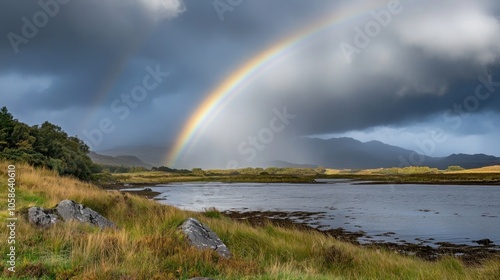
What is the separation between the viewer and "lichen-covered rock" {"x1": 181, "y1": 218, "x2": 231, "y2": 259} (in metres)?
11.3

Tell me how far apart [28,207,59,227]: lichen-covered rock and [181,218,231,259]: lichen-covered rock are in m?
3.96

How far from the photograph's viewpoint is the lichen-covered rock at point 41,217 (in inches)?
458

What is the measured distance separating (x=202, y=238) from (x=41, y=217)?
16.3 ft

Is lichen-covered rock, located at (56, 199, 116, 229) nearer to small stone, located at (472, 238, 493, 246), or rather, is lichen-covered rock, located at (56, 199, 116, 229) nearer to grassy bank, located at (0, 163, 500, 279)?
grassy bank, located at (0, 163, 500, 279)

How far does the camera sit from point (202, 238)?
38.5ft

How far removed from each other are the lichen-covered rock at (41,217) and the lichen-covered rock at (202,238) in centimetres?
396

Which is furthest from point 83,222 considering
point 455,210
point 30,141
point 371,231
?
point 455,210

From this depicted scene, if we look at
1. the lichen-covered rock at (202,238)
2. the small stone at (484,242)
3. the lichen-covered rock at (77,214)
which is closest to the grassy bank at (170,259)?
the lichen-covered rock at (202,238)

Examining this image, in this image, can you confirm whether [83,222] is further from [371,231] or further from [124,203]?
[371,231]

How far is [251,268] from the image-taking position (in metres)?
8.61

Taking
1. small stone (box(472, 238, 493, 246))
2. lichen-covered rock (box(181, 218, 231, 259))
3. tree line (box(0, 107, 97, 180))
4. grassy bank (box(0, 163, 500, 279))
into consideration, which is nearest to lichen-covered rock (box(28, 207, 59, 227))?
grassy bank (box(0, 163, 500, 279))

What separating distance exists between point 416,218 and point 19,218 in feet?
115

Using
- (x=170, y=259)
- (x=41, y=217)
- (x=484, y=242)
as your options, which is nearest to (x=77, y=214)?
(x=41, y=217)

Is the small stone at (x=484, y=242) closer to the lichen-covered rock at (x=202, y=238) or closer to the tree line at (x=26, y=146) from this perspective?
the lichen-covered rock at (x=202, y=238)
